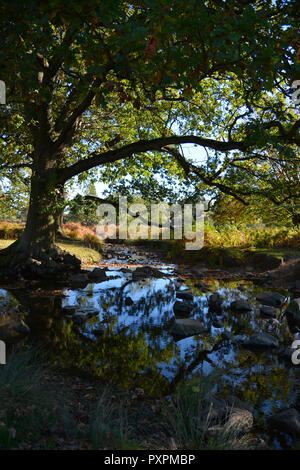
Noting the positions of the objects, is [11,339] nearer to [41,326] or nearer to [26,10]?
[41,326]

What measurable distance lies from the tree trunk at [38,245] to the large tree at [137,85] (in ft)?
0.14

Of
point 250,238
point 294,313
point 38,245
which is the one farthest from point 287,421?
point 250,238

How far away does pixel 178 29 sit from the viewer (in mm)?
3492

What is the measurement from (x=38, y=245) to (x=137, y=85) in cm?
623

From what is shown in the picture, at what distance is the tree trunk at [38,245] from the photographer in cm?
976

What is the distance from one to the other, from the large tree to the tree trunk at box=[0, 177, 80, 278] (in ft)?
0.14

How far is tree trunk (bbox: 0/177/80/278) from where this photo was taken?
32.0 ft

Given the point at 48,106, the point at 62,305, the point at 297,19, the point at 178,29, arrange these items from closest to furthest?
the point at 178,29 < the point at 297,19 < the point at 62,305 < the point at 48,106

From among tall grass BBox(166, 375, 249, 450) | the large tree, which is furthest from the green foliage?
tall grass BBox(166, 375, 249, 450)

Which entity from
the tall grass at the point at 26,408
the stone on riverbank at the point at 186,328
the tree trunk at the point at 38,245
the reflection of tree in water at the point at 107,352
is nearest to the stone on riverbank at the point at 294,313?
the stone on riverbank at the point at 186,328

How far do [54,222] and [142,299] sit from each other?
471 cm

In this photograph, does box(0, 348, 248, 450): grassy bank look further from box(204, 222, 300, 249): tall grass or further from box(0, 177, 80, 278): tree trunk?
box(204, 222, 300, 249): tall grass

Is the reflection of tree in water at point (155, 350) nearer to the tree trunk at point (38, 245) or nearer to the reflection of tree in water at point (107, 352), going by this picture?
the reflection of tree in water at point (107, 352)
